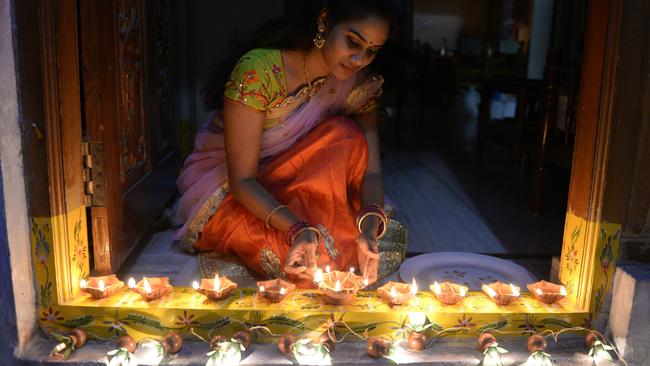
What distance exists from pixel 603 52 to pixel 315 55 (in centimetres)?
93

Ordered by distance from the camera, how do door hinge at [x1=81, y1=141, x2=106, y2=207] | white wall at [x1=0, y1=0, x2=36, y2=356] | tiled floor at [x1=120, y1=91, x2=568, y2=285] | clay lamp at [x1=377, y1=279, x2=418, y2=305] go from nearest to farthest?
white wall at [x1=0, y1=0, x2=36, y2=356] → clay lamp at [x1=377, y1=279, x2=418, y2=305] → door hinge at [x1=81, y1=141, x2=106, y2=207] → tiled floor at [x1=120, y1=91, x2=568, y2=285]

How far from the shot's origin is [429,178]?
163 inches

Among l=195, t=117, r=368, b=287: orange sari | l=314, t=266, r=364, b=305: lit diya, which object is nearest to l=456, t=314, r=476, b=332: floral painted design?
l=314, t=266, r=364, b=305: lit diya

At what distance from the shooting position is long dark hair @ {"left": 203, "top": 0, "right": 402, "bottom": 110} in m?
1.81

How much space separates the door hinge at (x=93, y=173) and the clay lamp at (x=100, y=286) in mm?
270

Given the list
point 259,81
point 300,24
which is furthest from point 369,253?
A: point 300,24

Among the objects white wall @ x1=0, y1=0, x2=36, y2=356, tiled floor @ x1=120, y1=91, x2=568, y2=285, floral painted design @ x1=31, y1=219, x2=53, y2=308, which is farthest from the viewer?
tiled floor @ x1=120, y1=91, x2=568, y2=285

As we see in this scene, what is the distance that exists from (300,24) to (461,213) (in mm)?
1650

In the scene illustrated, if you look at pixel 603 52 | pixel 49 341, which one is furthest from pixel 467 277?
pixel 49 341

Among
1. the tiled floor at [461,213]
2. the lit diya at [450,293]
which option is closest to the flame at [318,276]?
the lit diya at [450,293]

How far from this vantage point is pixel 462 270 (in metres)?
2.29

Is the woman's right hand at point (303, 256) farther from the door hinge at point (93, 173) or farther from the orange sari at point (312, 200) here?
the door hinge at point (93, 173)

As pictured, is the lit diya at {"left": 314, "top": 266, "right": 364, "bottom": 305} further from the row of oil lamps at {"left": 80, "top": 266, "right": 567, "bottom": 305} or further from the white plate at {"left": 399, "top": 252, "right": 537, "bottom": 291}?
the white plate at {"left": 399, "top": 252, "right": 537, "bottom": 291}

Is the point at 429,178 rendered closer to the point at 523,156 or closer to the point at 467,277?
the point at 523,156
